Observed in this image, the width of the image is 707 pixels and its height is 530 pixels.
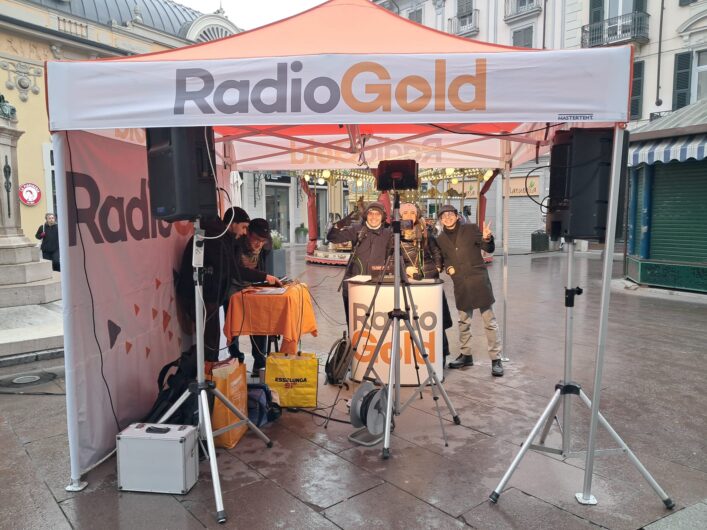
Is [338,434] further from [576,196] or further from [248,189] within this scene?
[248,189]

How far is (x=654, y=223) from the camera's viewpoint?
11578 mm

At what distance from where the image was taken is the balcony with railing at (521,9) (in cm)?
2525

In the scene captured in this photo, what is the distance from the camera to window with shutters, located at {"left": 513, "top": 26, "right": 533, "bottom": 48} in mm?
25923

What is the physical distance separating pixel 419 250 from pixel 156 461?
367cm

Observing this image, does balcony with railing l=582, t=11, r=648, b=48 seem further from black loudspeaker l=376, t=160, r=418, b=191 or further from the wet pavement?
black loudspeaker l=376, t=160, r=418, b=191

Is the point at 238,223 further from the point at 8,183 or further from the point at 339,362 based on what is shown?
the point at 8,183

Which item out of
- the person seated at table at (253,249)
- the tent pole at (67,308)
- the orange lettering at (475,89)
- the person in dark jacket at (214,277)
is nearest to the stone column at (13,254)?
the person in dark jacket at (214,277)

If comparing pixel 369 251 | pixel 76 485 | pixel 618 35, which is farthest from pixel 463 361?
pixel 618 35

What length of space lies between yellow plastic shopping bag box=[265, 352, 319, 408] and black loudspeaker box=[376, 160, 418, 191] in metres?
1.74

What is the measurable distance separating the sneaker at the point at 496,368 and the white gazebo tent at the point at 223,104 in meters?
2.59

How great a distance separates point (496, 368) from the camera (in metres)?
5.83

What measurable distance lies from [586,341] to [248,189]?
23715mm

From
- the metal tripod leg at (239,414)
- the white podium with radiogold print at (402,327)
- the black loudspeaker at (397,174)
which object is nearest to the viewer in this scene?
the metal tripod leg at (239,414)

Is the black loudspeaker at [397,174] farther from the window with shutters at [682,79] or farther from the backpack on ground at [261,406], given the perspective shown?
the window with shutters at [682,79]
